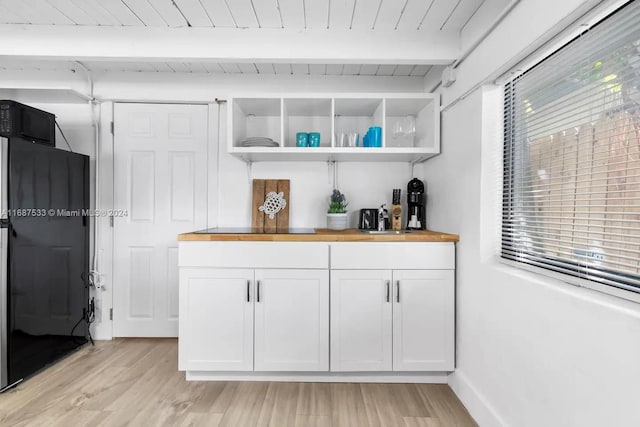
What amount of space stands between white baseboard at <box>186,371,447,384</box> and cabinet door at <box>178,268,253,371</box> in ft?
0.32

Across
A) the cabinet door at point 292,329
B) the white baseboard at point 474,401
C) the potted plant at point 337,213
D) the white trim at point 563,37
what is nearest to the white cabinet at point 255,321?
the cabinet door at point 292,329

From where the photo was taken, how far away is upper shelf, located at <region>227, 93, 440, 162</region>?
241 centimetres

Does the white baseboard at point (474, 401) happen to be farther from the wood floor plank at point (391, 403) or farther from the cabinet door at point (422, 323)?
the wood floor plank at point (391, 403)

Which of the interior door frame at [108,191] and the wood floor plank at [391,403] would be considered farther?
the interior door frame at [108,191]

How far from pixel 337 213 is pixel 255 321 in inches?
39.3

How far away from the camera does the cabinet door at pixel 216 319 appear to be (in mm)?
2162

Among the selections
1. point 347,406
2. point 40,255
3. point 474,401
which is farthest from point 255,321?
point 40,255

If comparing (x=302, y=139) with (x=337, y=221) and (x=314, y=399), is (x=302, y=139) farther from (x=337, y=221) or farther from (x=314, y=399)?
(x=314, y=399)

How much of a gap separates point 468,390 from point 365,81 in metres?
2.32

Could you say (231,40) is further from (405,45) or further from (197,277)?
(197,277)

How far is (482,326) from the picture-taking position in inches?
72.6

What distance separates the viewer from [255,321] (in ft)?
7.09

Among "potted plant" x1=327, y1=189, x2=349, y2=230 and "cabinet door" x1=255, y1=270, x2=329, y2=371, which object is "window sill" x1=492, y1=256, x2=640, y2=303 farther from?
"potted plant" x1=327, y1=189, x2=349, y2=230

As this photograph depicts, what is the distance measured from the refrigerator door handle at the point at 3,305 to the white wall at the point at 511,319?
2738 mm
